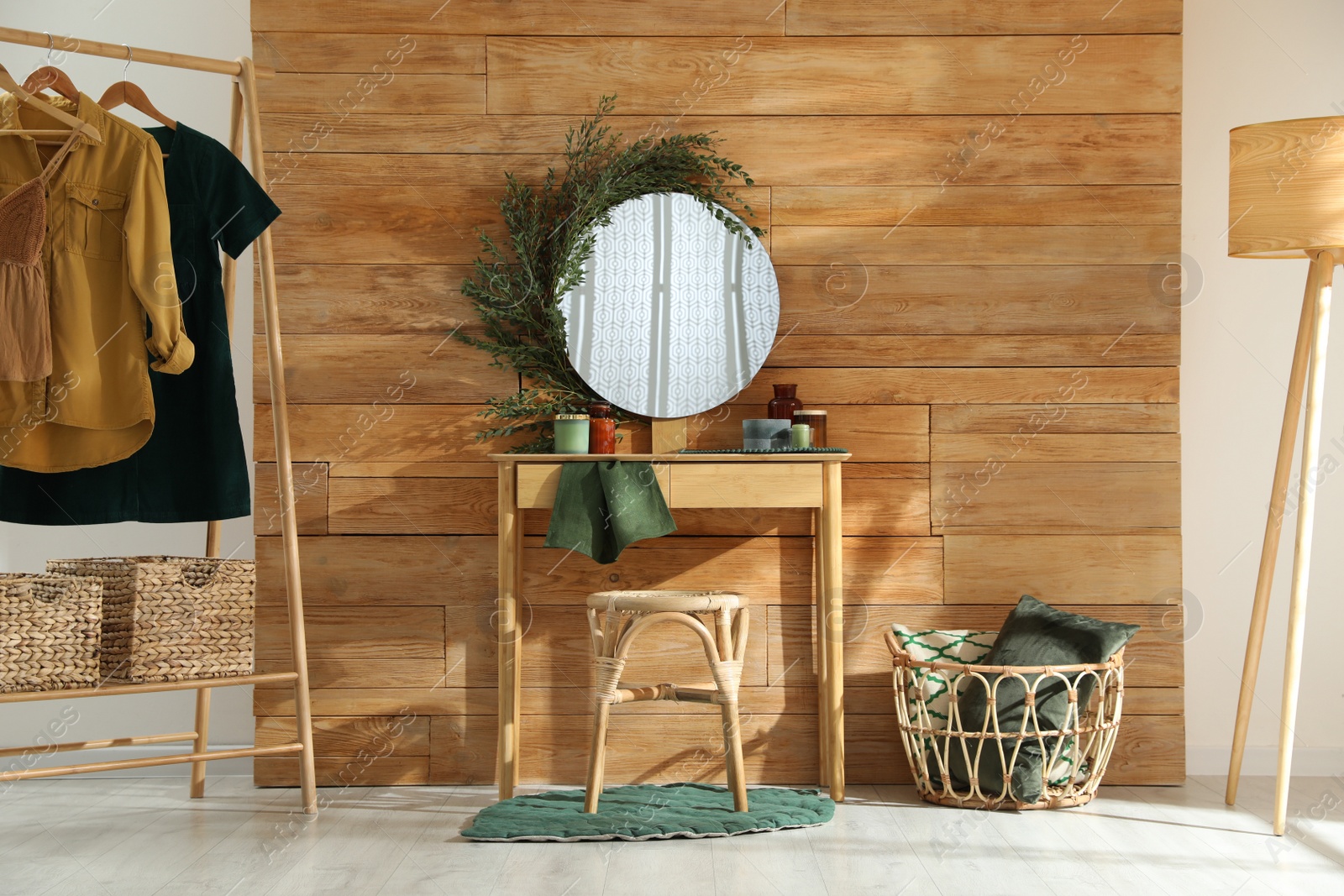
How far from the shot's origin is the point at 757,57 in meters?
2.92

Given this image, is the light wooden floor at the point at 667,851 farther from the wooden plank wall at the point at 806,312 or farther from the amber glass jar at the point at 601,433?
the amber glass jar at the point at 601,433

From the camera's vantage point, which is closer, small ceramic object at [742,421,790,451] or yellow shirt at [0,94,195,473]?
yellow shirt at [0,94,195,473]

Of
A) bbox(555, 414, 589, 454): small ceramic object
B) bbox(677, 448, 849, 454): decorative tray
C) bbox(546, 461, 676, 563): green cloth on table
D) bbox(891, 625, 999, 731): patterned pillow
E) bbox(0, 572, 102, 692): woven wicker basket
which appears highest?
bbox(555, 414, 589, 454): small ceramic object

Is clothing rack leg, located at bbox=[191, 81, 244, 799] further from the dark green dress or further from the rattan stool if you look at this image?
the rattan stool

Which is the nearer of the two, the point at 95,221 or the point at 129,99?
the point at 95,221

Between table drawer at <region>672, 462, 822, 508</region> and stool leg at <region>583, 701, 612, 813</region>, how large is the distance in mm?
522

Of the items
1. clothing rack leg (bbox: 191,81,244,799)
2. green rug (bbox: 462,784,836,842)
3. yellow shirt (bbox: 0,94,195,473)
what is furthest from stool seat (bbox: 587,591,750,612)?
yellow shirt (bbox: 0,94,195,473)

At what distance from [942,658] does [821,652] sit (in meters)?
0.31

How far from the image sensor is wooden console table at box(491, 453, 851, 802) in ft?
8.45

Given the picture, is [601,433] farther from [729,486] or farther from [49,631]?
[49,631]

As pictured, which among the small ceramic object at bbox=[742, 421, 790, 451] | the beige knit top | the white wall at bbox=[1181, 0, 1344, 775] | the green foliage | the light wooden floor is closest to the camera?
the light wooden floor

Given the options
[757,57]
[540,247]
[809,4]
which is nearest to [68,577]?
[540,247]

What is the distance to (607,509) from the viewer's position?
2541 mm

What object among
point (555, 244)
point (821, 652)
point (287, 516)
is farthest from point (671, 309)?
point (287, 516)
